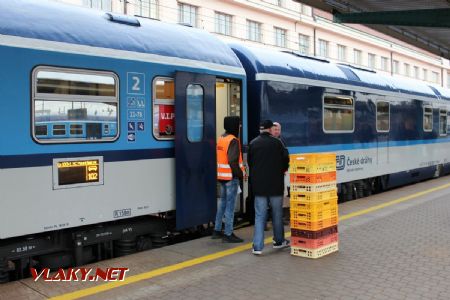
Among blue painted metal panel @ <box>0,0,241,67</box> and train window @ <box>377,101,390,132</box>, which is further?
train window @ <box>377,101,390,132</box>

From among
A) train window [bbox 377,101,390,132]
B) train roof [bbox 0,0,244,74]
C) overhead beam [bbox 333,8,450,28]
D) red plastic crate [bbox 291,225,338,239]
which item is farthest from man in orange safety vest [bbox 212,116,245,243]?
train window [bbox 377,101,390,132]

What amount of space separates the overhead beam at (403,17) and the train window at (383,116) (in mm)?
2280

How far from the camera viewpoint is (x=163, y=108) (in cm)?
682

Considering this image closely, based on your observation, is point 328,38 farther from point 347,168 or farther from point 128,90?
point 128,90

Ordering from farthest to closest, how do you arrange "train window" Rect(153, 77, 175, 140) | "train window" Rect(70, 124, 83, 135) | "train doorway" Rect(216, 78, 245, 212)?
"train doorway" Rect(216, 78, 245, 212) → "train window" Rect(153, 77, 175, 140) → "train window" Rect(70, 124, 83, 135)

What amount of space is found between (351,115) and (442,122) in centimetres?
733

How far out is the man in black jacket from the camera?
6.71m

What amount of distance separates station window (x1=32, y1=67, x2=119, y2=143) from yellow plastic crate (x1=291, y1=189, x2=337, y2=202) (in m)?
2.46

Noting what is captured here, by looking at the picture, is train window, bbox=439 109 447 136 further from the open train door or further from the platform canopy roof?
the open train door

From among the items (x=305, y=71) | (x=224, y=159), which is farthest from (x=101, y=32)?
(x=305, y=71)

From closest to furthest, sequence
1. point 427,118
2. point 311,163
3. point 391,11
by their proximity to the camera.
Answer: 1. point 311,163
2. point 391,11
3. point 427,118

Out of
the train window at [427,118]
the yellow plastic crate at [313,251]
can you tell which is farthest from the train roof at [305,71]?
the yellow plastic crate at [313,251]

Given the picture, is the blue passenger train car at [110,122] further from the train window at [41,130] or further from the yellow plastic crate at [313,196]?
the yellow plastic crate at [313,196]

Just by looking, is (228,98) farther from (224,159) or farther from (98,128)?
(98,128)
